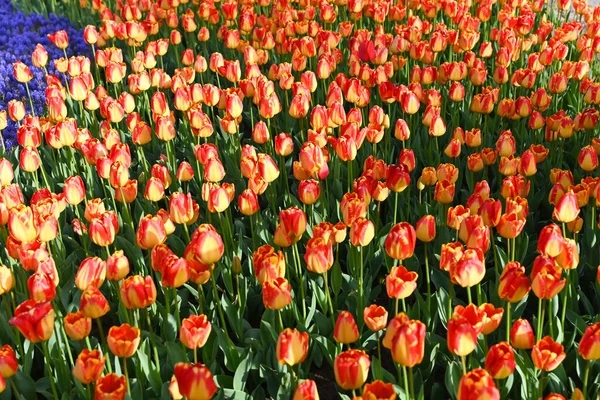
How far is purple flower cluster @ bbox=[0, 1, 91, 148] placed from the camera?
5.34 metres

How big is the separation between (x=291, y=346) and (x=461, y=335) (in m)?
0.45

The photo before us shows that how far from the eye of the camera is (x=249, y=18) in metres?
5.00

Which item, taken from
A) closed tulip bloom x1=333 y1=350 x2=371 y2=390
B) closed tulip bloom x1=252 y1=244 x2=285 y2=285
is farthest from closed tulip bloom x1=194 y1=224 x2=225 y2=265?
closed tulip bloom x1=333 y1=350 x2=371 y2=390

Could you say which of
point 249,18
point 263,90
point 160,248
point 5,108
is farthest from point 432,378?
point 5,108

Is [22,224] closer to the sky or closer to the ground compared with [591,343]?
closer to the sky

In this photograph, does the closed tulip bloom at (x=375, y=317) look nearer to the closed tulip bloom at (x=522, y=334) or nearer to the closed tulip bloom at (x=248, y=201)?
the closed tulip bloom at (x=522, y=334)

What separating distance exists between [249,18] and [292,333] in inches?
136

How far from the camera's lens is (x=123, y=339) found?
209cm

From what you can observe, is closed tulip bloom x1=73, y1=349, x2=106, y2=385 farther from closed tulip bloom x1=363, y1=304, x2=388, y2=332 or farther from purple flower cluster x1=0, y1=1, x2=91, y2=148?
purple flower cluster x1=0, y1=1, x2=91, y2=148

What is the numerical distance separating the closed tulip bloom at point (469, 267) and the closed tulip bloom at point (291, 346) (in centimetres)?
52

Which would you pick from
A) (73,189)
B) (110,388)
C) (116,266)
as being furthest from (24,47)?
(110,388)

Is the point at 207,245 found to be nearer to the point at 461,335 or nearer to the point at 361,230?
the point at 361,230

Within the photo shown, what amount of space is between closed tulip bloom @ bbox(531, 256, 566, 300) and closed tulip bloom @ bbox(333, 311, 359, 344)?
1.78 ft

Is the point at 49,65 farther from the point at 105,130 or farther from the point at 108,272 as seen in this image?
the point at 108,272
